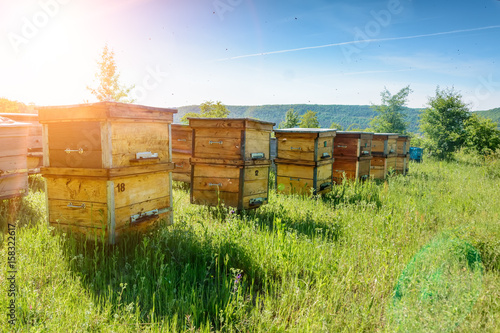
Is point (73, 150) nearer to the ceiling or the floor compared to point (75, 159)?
nearer to the ceiling

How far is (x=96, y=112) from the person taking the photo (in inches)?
142

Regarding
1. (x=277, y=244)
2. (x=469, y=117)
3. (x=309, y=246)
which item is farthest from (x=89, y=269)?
(x=469, y=117)

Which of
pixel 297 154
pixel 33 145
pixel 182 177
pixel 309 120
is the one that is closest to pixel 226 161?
pixel 297 154

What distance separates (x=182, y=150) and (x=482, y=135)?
2243cm

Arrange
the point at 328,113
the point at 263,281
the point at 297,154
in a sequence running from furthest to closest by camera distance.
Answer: the point at 328,113, the point at 297,154, the point at 263,281

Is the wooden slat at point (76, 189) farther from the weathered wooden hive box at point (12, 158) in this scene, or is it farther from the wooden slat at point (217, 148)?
the wooden slat at point (217, 148)

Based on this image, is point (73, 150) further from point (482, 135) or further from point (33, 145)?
point (482, 135)

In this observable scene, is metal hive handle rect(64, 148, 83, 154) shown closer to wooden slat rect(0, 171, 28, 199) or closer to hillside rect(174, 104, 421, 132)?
wooden slat rect(0, 171, 28, 199)

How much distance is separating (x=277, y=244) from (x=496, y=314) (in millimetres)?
2151

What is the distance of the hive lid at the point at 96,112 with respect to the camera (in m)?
3.57

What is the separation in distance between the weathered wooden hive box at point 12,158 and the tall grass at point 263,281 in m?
1.73

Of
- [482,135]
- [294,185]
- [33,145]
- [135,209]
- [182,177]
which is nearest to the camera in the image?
[135,209]

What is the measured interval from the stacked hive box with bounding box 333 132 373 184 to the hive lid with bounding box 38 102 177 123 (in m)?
6.19

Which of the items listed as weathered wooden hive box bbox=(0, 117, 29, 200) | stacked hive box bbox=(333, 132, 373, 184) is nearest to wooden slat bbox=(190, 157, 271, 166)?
weathered wooden hive box bbox=(0, 117, 29, 200)
